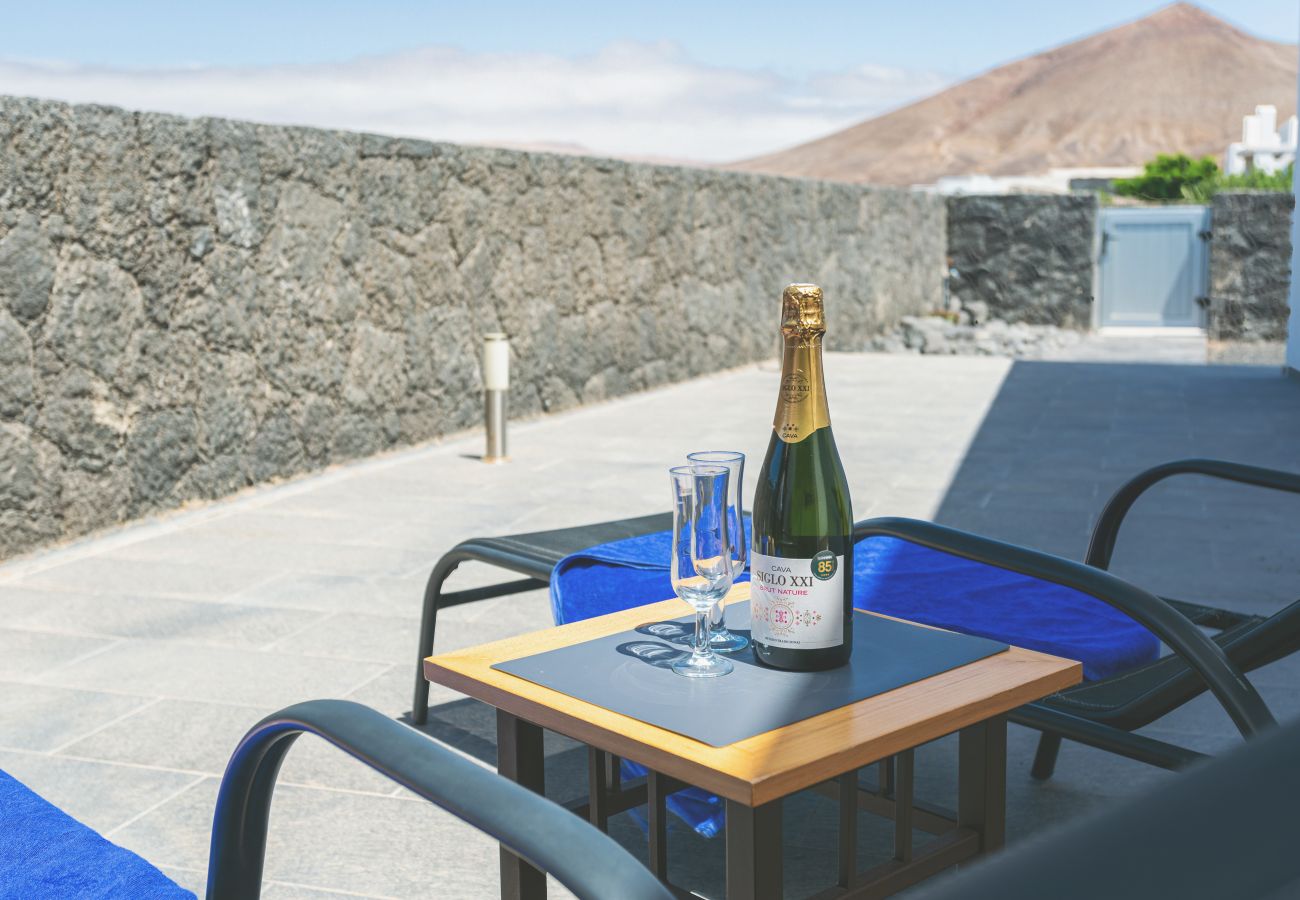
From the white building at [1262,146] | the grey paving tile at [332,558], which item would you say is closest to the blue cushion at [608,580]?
the grey paving tile at [332,558]

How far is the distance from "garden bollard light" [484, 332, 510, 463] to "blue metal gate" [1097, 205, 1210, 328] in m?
9.96

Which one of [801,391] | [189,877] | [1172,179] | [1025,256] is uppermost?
[1172,179]

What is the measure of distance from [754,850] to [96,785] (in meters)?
1.66

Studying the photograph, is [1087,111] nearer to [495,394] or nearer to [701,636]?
[495,394]

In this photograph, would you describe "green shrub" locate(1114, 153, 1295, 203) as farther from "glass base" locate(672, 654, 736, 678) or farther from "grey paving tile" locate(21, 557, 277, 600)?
"glass base" locate(672, 654, 736, 678)

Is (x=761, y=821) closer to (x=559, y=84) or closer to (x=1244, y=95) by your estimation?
(x=1244, y=95)

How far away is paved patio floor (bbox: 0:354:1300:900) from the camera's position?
2363 mm

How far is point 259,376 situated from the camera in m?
5.57

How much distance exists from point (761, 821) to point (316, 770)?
1478 millimetres

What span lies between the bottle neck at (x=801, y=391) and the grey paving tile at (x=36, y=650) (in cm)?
237

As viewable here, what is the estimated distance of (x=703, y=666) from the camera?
161cm

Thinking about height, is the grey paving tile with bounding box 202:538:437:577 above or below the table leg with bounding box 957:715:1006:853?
below

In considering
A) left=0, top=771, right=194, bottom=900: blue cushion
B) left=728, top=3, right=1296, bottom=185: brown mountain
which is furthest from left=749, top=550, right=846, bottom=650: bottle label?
left=728, top=3, right=1296, bottom=185: brown mountain

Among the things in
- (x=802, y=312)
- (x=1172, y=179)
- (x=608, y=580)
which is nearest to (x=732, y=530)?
(x=802, y=312)
